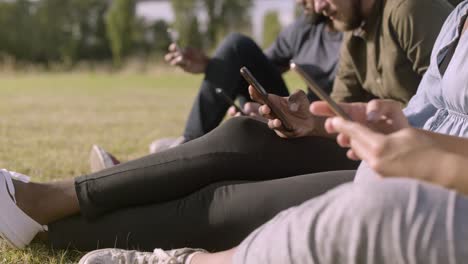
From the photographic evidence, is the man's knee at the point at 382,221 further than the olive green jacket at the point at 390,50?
No

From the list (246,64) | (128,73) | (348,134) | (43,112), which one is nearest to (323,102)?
(348,134)

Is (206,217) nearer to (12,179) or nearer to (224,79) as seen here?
(12,179)

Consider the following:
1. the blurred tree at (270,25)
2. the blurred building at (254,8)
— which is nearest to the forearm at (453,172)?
the blurred tree at (270,25)

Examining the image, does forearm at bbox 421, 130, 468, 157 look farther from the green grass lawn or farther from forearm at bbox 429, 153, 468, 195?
the green grass lawn

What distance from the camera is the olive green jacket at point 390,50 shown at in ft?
7.30

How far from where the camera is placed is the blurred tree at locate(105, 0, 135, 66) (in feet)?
70.2

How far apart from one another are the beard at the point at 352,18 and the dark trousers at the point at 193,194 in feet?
3.10

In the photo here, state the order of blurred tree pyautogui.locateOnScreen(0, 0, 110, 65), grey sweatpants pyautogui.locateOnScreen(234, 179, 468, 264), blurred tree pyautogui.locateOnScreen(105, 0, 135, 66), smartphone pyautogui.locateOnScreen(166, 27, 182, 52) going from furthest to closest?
blurred tree pyautogui.locateOnScreen(0, 0, 110, 65) < blurred tree pyautogui.locateOnScreen(105, 0, 135, 66) < smartphone pyautogui.locateOnScreen(166, 27, 182, 52) < grey sweatpants pyautogui.locateOnScreen(234, 179, 468, 264)

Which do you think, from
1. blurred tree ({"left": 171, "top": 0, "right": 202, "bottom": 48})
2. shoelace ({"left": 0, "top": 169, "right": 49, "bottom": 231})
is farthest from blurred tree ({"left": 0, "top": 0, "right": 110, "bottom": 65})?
shoelace ({"left": 0, "top": 169, "right": 49, "bottom": 231})

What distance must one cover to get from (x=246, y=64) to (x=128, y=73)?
49.0 feet

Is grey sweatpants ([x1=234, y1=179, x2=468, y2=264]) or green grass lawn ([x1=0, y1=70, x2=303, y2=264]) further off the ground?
grey sweatpants ([x1=234, y1=179, x2=468, y2=264])

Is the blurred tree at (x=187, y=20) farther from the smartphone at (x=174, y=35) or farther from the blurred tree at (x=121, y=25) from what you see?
the smartphone at (x=174, y=35)

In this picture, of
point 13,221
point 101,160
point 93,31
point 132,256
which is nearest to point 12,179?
point 13,221

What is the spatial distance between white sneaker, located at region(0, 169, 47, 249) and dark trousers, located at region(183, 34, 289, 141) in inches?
47.5
